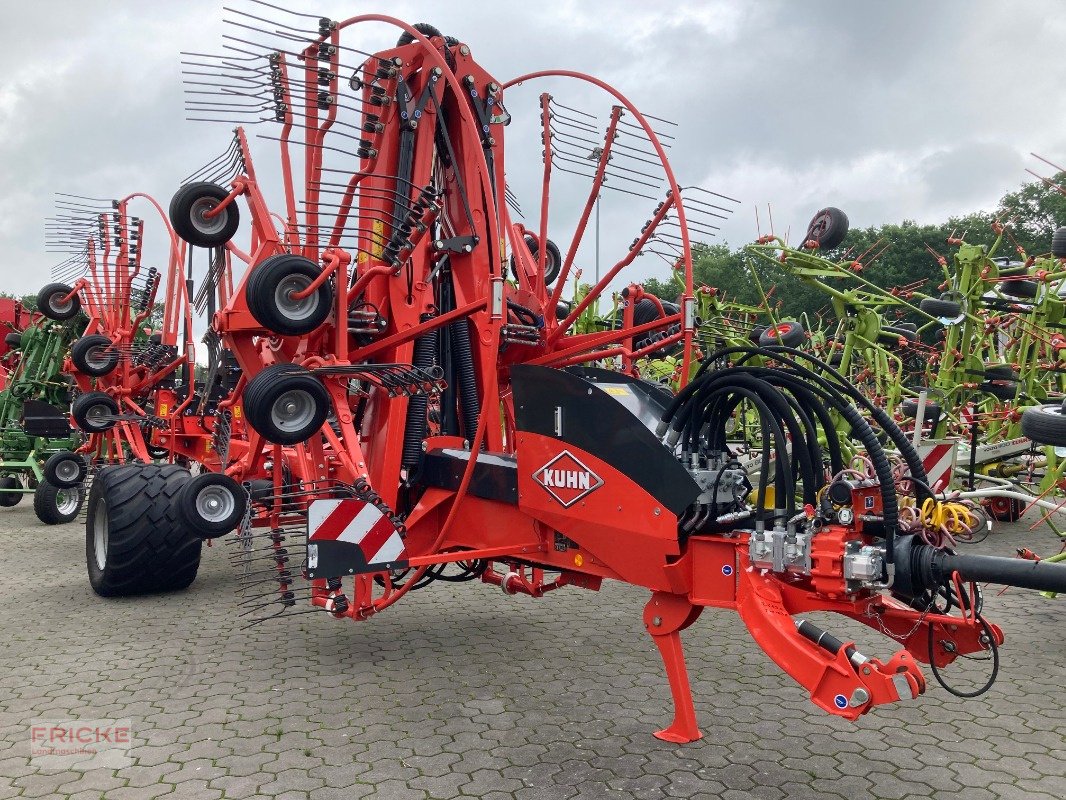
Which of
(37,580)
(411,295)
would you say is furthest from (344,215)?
(37,580)

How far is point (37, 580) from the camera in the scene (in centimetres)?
784

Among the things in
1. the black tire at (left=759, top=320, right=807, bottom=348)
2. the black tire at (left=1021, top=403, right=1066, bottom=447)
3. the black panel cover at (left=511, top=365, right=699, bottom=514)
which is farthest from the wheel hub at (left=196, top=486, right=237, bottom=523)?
the black tire at (left=759, top=320, right=807, bottom=348)

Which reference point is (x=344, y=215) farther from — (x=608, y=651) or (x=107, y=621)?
(x=107, y=621)

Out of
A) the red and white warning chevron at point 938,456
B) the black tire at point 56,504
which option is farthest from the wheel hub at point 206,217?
the black tire at point 56,504

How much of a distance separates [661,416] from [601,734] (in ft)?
4.91

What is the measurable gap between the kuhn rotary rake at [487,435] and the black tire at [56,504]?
508 cm

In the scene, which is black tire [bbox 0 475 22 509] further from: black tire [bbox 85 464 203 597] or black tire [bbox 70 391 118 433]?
black tire [bbox 85 464 203 597]

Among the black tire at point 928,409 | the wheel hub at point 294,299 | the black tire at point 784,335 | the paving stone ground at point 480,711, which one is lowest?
the paving stone ground at point 480,711

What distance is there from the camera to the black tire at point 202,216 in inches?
208

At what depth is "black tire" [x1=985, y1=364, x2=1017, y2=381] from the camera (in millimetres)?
9234

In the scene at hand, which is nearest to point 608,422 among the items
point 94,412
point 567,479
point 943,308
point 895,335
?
point 567,479

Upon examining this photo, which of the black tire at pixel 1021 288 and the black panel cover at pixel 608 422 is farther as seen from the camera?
the black tire at pixel 1021 288

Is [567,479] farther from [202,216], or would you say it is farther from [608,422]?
[202,216]

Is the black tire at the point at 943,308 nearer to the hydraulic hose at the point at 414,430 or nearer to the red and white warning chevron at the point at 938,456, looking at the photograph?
the red and white warning chevron at the point at 938,456
